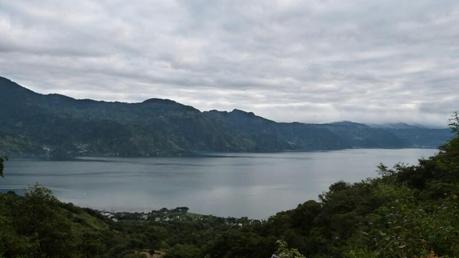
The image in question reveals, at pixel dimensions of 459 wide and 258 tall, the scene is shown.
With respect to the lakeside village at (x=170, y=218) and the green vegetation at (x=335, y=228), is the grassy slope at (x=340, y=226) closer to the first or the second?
the green vegetation at (x=335, y=228)

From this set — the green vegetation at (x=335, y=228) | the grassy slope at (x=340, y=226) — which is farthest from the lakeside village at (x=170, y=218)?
the grassy slope at (x=340, y=226)

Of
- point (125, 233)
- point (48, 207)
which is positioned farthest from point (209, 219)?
point (48, 207)

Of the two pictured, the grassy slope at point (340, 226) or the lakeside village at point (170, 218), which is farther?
the lakeside village at point (170, 218)

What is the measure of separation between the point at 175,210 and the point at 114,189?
5786 centimetres

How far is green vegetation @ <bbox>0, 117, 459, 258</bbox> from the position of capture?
988 cm

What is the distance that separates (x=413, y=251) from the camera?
9.09 metres

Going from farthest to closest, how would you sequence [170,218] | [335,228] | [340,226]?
[170,218], [335,228], [340,226]

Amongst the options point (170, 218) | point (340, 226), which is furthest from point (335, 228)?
point (170, 218)

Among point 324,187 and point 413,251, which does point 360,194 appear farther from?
→ point 324,187

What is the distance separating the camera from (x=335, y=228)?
40.8 meters

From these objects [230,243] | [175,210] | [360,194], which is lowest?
[175,210]

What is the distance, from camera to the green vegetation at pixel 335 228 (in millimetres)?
9875

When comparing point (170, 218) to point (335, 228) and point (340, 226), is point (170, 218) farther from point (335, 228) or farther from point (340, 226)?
point (340, 226)

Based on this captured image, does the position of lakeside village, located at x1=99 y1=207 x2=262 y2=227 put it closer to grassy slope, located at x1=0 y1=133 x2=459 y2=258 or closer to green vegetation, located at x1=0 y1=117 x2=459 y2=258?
green vegetation, located at x1=0 y1=117 x2=459 y2=258
